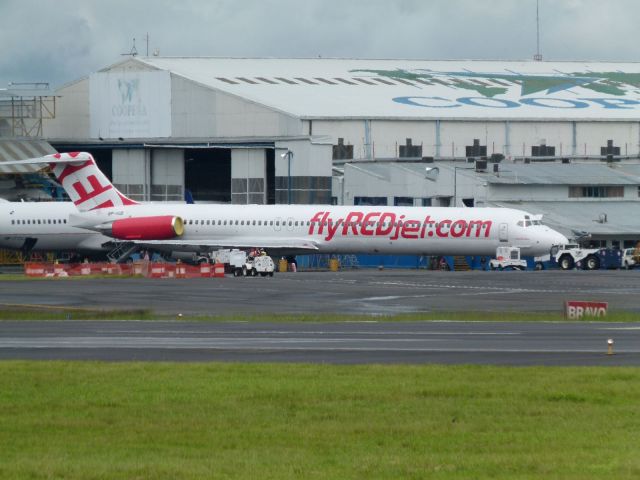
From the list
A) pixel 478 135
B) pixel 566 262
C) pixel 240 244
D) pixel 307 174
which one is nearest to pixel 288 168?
pixel 307 174

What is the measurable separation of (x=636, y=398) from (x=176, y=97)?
3632 inches

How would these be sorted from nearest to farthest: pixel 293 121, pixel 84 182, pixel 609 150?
1. pixel 84 182
2. pixel 293 121
3. pixel 609 150

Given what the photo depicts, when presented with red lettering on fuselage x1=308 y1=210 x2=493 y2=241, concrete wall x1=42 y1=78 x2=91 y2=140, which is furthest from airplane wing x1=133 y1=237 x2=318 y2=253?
concrete wall x1=42 y1=78 x2=91 y2=140

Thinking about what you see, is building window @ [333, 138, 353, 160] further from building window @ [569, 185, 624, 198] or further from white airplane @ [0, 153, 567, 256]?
white airplane @ [0, 153, 567, 256]

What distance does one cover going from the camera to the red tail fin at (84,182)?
87.6m

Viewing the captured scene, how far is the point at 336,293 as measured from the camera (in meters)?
59.7

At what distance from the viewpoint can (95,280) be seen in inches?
2793

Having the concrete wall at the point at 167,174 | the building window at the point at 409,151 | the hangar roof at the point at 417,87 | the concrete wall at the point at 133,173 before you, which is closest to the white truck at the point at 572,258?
the hangar roof at the point at 417,87

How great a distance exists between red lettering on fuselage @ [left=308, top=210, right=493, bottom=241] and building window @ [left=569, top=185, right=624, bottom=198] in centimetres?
2572

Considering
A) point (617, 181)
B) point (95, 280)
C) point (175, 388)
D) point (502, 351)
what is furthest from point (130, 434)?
point (617, 181)

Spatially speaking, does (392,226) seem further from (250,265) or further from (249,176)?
(249,176)

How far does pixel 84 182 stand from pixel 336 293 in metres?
32.8

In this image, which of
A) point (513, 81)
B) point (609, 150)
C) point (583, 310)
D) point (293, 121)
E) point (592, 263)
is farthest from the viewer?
point (513, 81)

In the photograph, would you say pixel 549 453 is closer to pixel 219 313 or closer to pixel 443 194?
pixel 219 313
